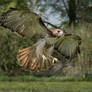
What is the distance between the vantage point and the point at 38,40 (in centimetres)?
632

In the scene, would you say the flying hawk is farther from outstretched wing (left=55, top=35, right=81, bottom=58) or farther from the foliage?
the foliage

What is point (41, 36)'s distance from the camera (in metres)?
6.31

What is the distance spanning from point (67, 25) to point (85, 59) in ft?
13.6

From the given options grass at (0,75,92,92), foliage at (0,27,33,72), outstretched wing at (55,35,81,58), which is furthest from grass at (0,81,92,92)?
foliage at (0,27,33,72)

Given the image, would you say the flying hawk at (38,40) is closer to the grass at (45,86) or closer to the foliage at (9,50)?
the grass at (45,86)

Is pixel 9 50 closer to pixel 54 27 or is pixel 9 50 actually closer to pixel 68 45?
pixel 54 27

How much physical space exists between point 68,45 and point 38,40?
442 millimetres

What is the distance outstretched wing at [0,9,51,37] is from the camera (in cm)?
605

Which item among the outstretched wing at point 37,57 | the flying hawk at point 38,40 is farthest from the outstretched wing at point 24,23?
the outstretched wing at point 37,57

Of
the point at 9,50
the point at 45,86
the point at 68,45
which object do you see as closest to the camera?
the point at 68,45

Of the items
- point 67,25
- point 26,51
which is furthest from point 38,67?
point 67,25

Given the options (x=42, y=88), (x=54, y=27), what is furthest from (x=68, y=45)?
(x=54, y=27)

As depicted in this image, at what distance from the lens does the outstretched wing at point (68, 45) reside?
19.8ft

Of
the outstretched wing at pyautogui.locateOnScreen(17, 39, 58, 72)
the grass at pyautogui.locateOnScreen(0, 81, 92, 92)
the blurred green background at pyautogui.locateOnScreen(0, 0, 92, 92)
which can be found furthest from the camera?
the blurred green background at pyautogui.locateOnScreen(0, 0, 92, 92)
